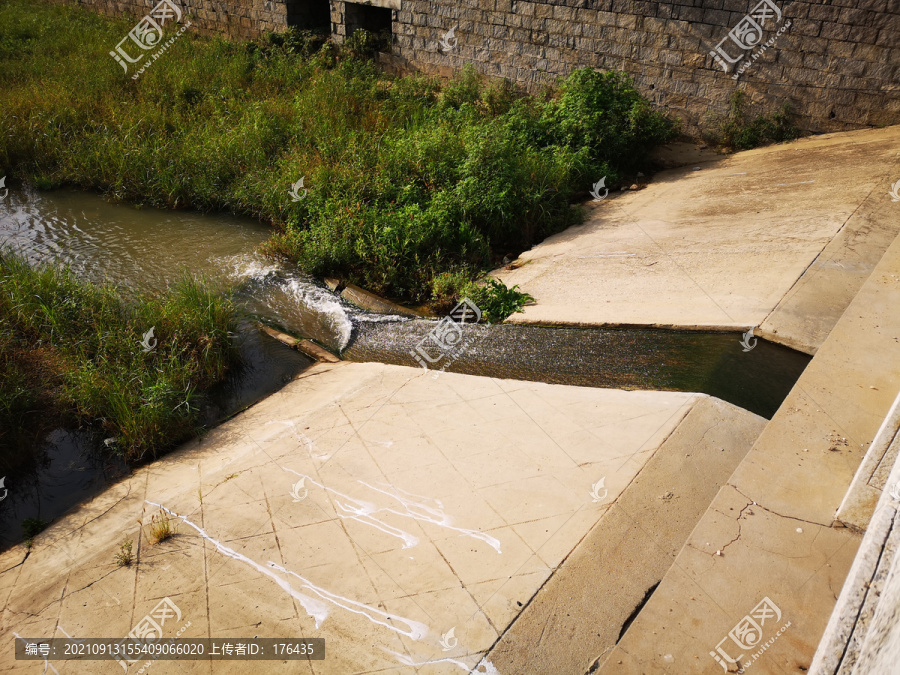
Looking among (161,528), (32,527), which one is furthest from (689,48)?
(32,527)

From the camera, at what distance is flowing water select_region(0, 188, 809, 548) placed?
421cm

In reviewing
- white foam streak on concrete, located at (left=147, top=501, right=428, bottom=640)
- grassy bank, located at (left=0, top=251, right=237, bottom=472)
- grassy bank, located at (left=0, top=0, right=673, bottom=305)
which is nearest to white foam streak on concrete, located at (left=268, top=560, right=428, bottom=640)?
white foam streak on concrete, located at (left=147, top=501, right=428, bottom=640)

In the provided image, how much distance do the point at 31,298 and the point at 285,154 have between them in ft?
12.5

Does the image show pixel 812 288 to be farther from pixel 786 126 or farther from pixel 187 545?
pixel 187 545

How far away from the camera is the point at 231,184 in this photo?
7914 millimetres

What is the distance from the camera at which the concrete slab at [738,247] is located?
4914 mm

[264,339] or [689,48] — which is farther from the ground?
[689,48]

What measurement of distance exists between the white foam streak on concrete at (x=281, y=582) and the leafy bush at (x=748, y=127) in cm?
774

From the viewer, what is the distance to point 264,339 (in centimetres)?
568

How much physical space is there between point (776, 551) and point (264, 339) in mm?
4450

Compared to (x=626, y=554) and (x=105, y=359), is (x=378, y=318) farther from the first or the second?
(x=626, y=554)

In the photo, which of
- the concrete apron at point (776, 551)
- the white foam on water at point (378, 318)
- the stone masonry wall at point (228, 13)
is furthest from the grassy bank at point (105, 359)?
the stone masonry wall at point (228, 13)

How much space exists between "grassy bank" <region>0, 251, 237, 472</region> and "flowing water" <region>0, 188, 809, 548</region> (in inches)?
7.6

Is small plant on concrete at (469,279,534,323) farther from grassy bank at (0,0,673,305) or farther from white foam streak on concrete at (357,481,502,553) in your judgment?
white foam streak on concrete at (357,481,502,553)
